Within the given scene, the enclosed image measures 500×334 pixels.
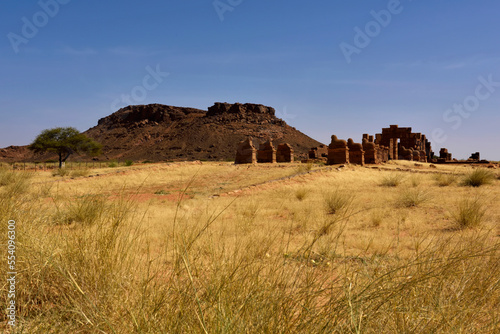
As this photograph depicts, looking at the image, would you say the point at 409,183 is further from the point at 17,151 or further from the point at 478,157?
the point at 17,151

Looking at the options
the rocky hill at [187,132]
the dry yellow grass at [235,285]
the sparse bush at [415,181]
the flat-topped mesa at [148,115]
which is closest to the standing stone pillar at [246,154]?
the sparse bush at [415,181]

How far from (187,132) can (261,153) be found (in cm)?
5947

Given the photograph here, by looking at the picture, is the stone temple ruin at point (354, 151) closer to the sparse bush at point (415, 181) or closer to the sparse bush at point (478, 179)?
the sparse bush at point (415, 181)

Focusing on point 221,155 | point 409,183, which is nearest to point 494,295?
point 409,183

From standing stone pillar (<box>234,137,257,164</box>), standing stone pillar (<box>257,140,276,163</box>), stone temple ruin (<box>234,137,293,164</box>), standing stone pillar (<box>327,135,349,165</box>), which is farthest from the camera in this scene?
standing stone pillar (<box>257,140,276,163</box>)

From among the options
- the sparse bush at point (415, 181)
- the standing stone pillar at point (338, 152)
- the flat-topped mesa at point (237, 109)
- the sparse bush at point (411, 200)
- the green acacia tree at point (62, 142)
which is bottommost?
the sparse bush at point (411, 200)

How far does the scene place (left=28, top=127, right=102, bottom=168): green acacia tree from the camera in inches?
1563

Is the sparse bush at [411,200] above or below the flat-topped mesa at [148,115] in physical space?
below

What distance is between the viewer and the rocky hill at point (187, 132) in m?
75.5

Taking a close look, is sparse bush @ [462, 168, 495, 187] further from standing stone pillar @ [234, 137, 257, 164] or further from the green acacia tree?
the green acacia tree

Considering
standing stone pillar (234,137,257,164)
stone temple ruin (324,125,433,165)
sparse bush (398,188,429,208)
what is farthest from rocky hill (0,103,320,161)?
→ sparse bush (398,188,429,208)

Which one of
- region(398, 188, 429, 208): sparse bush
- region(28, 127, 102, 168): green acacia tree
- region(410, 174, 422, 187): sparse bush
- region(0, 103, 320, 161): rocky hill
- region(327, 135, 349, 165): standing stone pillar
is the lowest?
region(398, 188, 429, 208): sparse bush

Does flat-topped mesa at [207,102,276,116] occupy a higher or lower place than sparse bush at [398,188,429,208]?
higher

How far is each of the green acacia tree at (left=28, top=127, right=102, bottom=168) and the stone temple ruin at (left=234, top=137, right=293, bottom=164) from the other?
25003 millimetres
